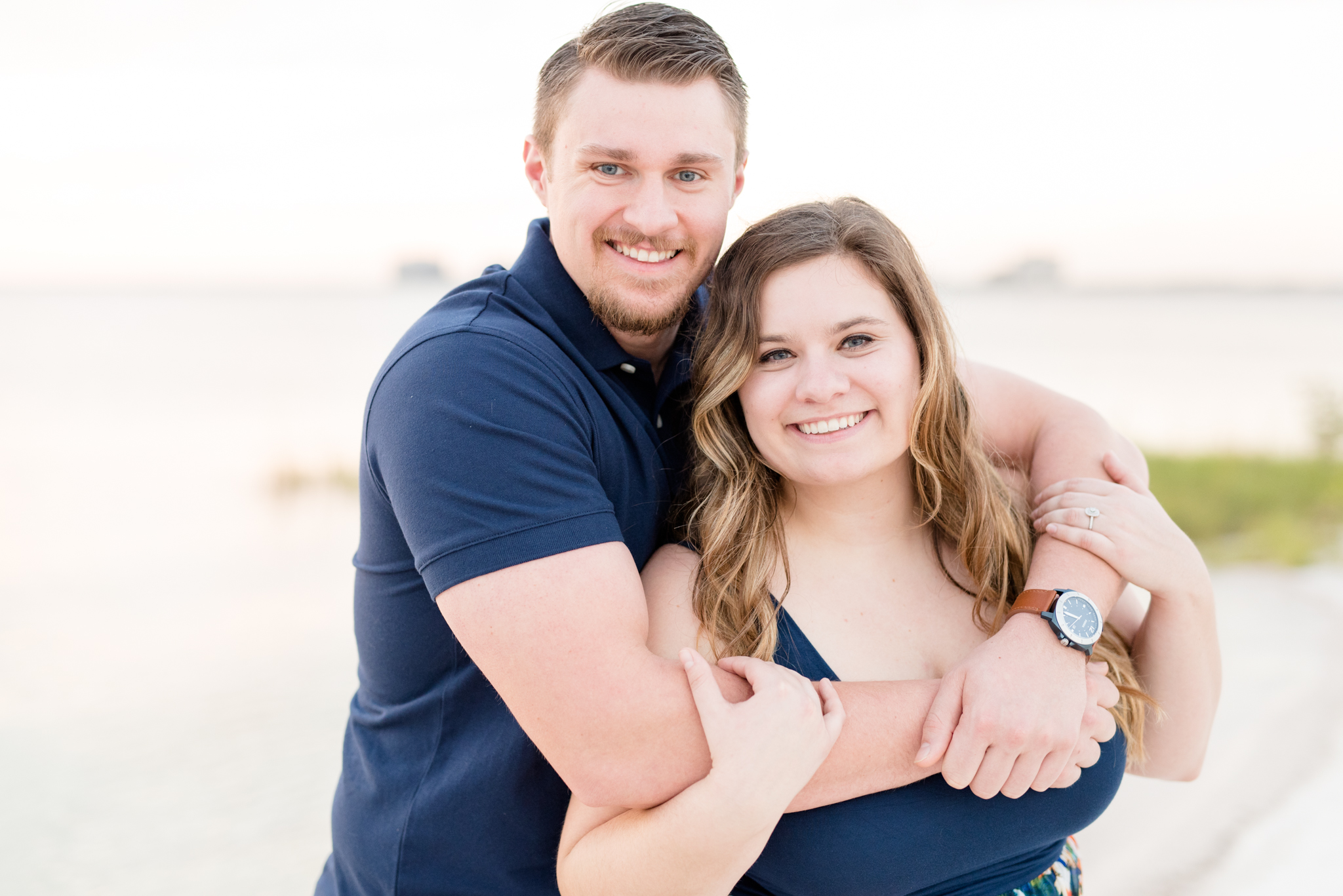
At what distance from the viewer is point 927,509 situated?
→ 2.19 meters

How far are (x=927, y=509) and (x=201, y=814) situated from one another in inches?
198

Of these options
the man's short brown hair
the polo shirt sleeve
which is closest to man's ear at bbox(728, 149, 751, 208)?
the man's short brown hair

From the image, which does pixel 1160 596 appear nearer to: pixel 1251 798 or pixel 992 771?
pixel 992 771

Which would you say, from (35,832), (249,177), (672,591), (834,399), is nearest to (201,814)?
(35,832)

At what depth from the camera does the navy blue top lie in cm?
170

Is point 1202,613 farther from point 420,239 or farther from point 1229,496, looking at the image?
point 420,239

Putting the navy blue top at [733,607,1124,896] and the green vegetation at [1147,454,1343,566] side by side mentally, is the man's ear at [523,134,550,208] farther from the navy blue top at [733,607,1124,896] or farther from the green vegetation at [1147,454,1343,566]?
the green vegetation at [1147,454,1343,566]

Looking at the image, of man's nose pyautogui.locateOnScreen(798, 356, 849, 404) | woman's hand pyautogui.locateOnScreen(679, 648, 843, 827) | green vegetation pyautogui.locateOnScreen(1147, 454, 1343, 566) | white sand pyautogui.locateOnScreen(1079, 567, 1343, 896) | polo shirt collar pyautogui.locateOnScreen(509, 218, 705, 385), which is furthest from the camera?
green vegetation pyautogui.locateOnScreen(1147, 454, 1343, 566)

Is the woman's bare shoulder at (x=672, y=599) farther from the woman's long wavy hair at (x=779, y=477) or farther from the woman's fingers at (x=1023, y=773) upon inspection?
the woman's fingers at (x=1023, y=773)

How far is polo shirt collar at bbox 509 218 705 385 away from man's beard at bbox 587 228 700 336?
0.02 meters

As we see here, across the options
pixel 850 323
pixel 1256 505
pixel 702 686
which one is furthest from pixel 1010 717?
pixel 1256 505

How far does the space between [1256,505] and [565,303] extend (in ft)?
27.2

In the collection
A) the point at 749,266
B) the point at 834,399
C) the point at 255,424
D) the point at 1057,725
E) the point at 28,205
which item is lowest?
the point at 255,424

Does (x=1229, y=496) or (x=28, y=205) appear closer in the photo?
(x=1229, y=496)
